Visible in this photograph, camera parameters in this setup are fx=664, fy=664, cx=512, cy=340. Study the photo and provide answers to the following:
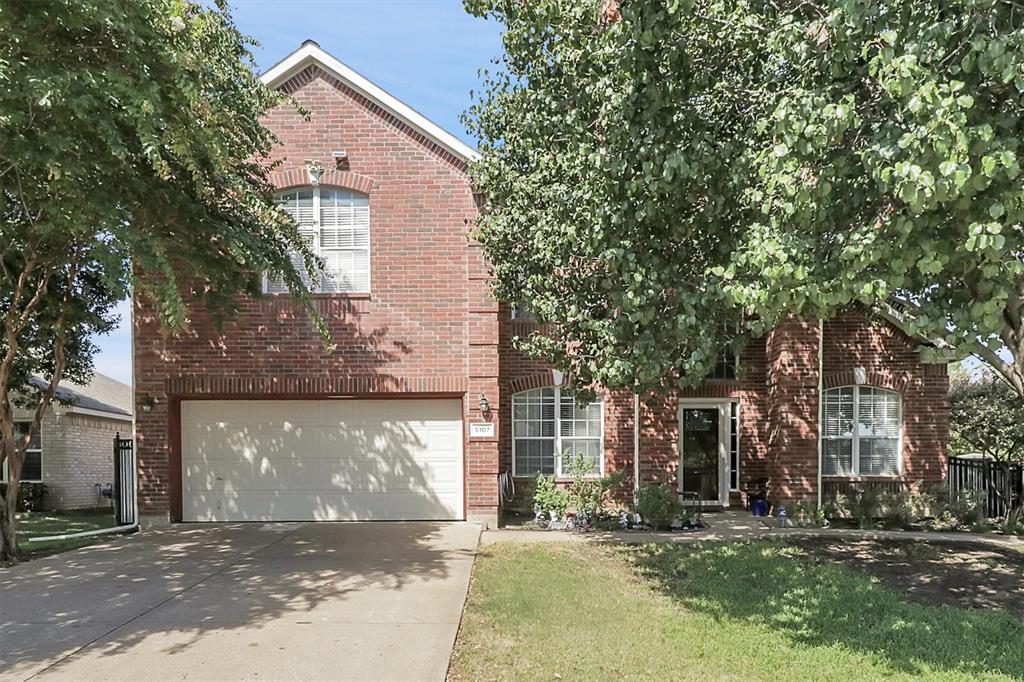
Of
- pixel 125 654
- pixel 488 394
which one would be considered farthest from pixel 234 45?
pixel 125 654

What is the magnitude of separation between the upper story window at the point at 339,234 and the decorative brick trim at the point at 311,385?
4.96ft

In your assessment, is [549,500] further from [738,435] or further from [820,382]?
[820,382]

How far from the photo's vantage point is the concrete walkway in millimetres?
10250

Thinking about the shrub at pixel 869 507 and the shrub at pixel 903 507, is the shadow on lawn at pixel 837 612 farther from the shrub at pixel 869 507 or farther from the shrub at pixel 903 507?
the shrub at pixel 903 507

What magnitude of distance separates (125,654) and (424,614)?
8.30ft

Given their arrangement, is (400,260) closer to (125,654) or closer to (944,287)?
(125,654)

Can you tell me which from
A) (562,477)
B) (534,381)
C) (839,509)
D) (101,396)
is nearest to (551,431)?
(562,477)

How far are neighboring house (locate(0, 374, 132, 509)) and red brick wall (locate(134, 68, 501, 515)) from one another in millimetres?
6677

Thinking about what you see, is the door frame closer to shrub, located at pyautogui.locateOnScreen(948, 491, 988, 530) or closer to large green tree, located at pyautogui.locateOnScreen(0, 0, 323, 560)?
shrub, located at pyautogui.locateOnScreen(948, 491, 988, 530)

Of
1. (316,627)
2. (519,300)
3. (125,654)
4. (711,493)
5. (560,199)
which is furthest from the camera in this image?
(711,493)

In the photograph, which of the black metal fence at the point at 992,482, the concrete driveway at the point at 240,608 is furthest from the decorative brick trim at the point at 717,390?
the concrete driveway at the point at 240,608

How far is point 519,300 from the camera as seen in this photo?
9422mm

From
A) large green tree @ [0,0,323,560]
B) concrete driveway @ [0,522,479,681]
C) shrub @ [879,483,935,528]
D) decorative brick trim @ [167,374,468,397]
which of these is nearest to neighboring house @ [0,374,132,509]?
decorative brick trim @ [167,374,468,397]

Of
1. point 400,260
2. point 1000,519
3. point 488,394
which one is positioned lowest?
point 1000,519
